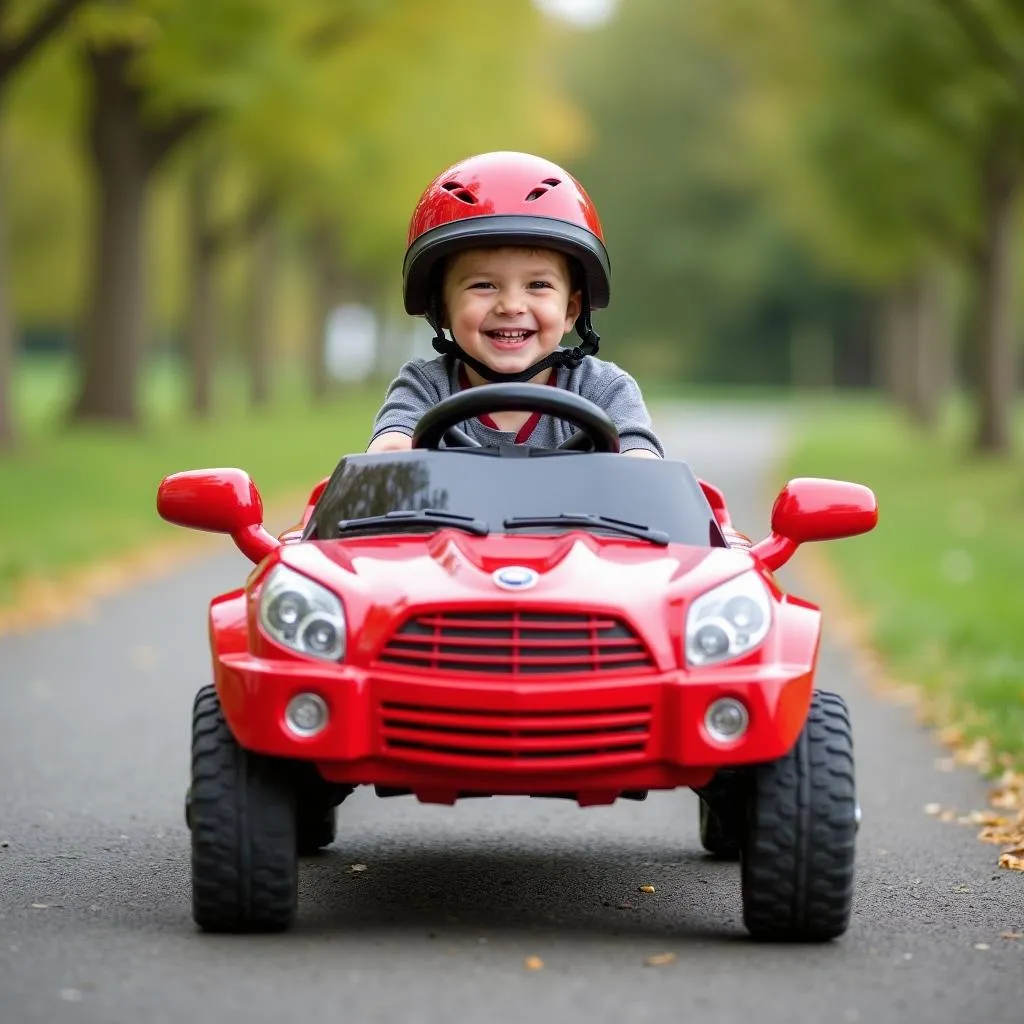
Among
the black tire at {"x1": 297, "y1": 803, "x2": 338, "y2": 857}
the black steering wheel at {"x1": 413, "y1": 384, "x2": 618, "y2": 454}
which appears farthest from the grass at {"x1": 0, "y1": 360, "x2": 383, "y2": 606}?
the black steering wheel at {"x1": 413, "y1": 384, "x2": 618, "y2": 454}

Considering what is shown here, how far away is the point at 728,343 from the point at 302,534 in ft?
239

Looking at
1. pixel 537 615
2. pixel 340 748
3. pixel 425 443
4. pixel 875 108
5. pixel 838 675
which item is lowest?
pixel 838 675

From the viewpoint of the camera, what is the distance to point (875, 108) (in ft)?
94.4

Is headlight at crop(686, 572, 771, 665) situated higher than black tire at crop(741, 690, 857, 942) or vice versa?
headlight at crop(686, 572, 771, 665)

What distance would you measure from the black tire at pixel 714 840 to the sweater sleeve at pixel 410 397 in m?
1.50

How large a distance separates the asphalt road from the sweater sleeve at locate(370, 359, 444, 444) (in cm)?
133

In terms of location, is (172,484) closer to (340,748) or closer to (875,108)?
(340,748)

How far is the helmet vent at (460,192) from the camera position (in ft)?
20.6

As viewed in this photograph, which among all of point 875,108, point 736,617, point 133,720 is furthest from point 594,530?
point 875,108

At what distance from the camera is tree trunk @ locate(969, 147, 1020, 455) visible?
1158 inches

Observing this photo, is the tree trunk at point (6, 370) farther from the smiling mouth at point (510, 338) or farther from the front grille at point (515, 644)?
the front grille at point (515, 644)

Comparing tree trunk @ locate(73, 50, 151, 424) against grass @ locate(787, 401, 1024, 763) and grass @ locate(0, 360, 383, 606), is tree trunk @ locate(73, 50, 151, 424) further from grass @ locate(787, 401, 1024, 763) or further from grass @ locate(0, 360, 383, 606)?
grass @ locate(787, 401, 1024, 763)

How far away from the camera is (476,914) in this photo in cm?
566

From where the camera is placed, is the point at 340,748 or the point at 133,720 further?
the point at 133,720
